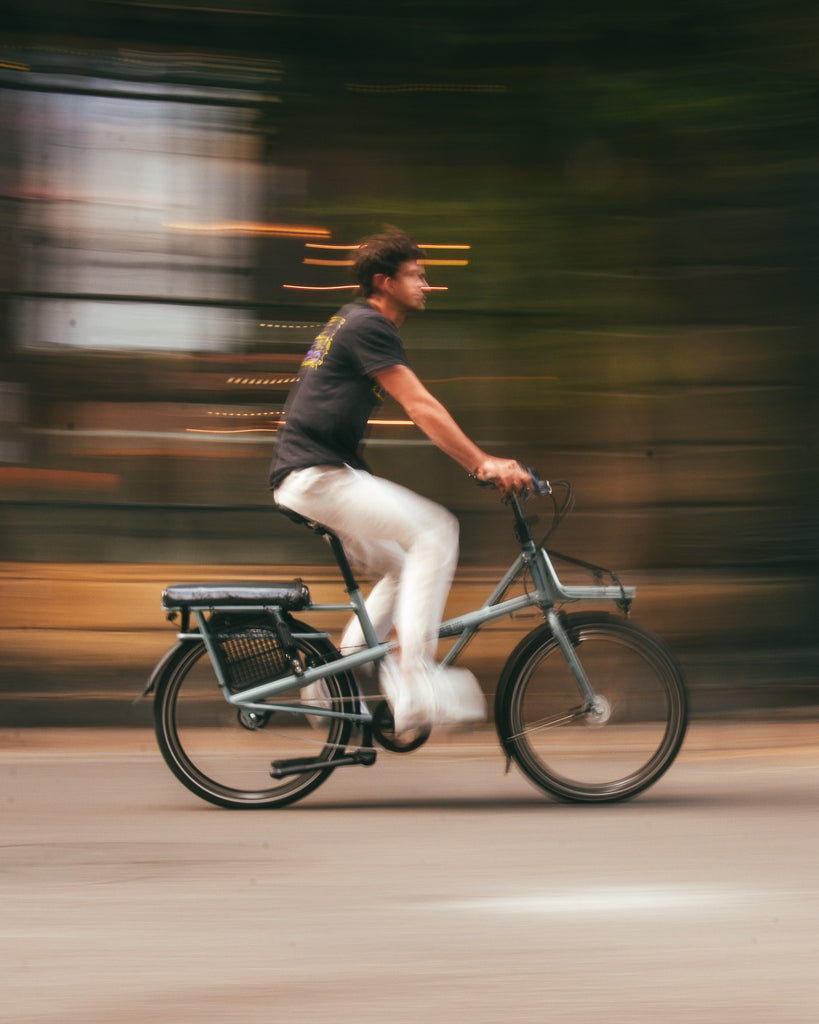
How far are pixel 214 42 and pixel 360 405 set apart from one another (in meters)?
3.30

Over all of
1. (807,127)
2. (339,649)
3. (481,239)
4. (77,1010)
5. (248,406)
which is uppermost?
(807,127)

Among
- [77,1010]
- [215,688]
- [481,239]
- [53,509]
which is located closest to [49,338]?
[53,509]

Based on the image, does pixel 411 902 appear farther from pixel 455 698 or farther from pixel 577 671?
pixel 577 671

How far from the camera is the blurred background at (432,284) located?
296 inches

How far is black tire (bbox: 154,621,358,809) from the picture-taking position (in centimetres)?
532

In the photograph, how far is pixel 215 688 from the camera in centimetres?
537

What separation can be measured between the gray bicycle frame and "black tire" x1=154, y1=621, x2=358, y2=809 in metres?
0.03

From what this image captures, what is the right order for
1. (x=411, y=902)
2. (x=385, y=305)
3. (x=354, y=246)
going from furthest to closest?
(x=354, y=246)
(x=385, y=305)
(x=411, y=902)

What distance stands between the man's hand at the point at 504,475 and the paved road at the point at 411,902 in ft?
3.89

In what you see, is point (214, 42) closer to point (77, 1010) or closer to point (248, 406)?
point (248, 406)

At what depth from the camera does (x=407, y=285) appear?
5.25 meters

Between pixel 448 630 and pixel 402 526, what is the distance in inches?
17.7

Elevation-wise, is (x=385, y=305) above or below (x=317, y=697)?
above

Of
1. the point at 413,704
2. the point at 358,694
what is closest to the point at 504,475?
the point at 413,704
